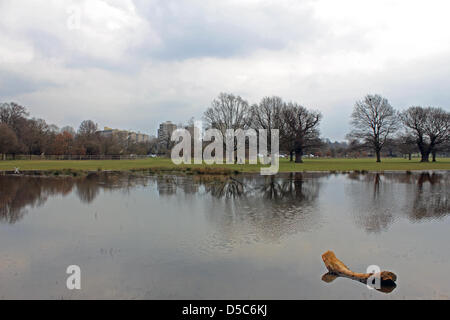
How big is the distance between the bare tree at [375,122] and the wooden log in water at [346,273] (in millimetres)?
60554

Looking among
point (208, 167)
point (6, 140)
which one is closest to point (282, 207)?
point (208, 167)

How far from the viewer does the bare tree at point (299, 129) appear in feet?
191

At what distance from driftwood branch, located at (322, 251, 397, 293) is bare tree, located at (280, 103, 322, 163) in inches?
2029

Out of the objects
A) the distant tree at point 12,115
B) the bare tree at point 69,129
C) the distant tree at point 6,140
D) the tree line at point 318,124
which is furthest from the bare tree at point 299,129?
the bare tree at point 69,129

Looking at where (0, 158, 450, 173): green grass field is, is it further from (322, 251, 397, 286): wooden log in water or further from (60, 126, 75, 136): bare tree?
(60, 126, 75, 136): bare tree

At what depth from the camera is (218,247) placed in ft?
26.3

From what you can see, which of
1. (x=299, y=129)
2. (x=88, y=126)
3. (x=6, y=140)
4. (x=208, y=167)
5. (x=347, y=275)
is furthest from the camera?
(x=88, y=126)

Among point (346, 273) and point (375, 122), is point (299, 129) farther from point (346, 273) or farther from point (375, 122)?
point (346, 273)

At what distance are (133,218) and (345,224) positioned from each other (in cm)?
752

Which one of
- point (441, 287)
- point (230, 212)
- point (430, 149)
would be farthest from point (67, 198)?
point (430, 149)

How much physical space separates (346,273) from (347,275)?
0.13 feet

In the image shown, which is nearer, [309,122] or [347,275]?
[347,275]

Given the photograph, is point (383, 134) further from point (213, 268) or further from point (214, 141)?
point (213, 268)

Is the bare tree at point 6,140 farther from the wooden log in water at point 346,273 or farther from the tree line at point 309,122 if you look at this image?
the wooden log in water at point 346,273
